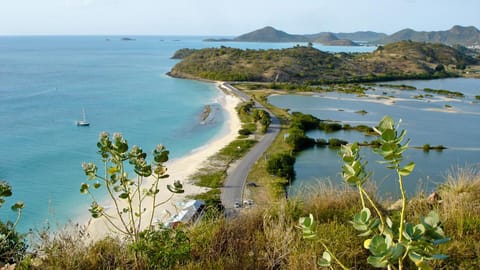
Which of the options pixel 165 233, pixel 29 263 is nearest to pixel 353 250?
pixel 165 233

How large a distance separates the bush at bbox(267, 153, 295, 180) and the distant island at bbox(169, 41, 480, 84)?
1788 inches

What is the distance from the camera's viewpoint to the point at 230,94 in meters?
55.6

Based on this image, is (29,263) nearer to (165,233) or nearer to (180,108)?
(165,233)

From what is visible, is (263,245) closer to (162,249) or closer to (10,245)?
(162,249)

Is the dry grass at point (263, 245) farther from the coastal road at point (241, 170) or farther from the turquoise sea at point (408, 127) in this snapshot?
the turquoise sea at point (408, 127)

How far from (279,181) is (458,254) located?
18.5 m

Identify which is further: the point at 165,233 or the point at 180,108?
the point at 180,108

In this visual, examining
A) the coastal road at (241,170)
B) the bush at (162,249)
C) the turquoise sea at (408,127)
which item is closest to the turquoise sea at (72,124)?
the bush at (162,249)

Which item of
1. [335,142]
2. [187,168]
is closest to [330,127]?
[335,142]

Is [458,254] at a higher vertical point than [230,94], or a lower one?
higher

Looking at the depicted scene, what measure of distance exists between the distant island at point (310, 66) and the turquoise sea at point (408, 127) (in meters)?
13.9

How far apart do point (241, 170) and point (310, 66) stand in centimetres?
5871

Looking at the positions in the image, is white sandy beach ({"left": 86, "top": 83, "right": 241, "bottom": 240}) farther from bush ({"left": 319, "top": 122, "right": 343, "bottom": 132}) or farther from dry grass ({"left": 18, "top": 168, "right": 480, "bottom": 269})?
dry grass ({"left": 18, "top": 168, "right": 480, "bottom": 269})

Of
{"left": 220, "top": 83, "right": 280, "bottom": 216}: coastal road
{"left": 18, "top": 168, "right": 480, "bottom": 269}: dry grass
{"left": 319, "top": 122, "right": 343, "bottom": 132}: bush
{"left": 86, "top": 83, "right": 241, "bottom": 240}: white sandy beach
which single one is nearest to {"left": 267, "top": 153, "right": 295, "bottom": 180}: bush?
{"left": 220, "top": 83, "right": 280, "bottom": 216}: coastal road
